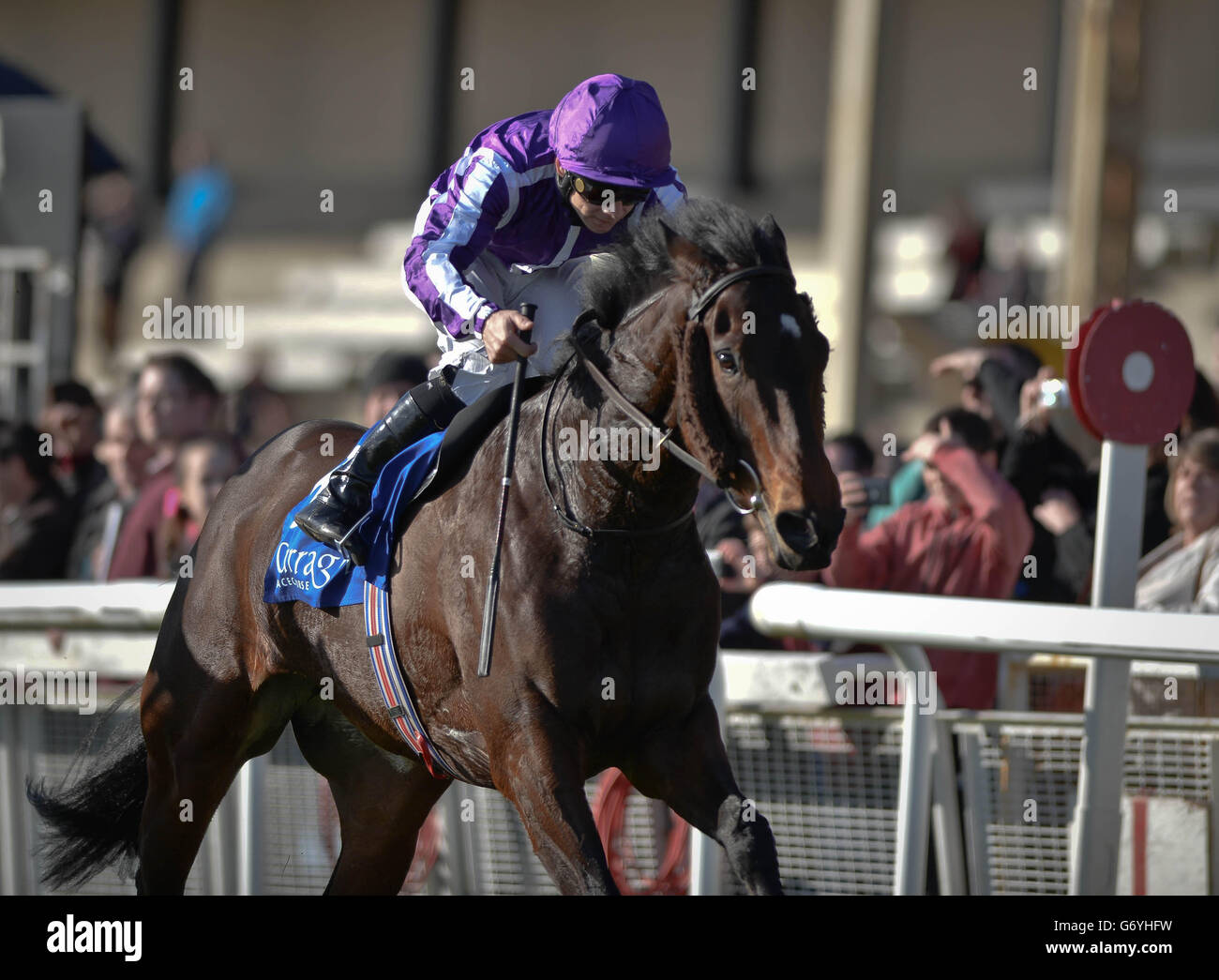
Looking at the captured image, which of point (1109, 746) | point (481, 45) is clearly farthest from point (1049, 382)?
point (481, 45)

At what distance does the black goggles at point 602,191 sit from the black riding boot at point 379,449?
1.95 ft

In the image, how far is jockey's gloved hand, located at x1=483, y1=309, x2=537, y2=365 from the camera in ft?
12.4

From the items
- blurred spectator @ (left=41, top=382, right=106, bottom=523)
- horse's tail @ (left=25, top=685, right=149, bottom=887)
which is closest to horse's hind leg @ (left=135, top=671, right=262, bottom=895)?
horse's tail @ (left=25, top=685, right=149, bottom=887)

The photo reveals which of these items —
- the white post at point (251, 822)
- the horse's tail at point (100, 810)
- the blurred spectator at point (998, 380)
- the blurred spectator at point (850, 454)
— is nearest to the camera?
the horse's tail at point (100, 810)

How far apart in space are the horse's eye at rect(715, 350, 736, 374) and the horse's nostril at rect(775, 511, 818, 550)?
32cm

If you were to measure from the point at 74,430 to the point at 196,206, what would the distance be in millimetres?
5940

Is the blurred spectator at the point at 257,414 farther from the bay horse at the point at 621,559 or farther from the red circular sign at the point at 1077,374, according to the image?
the red circular sign at the point at 1077,374

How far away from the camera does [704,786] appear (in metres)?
3.62

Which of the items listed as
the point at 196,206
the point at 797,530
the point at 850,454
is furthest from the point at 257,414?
the point at 196,206

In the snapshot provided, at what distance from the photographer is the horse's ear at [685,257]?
3514 mm

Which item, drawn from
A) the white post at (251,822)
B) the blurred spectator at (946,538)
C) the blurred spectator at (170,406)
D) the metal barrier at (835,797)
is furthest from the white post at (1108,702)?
the blurred spectator at (170,406)

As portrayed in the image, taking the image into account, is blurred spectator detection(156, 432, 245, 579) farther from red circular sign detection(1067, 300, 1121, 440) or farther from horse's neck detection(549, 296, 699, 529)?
red circular sign detection(1067, 300, 1121, 440)
